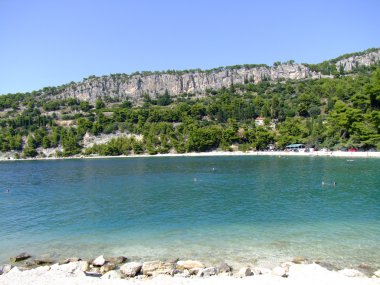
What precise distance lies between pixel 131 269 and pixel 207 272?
2.88 meters

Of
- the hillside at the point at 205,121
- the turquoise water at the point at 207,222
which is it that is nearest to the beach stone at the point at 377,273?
the turquoise water at the point at 207,222

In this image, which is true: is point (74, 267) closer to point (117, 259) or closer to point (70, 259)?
point (70, 259)

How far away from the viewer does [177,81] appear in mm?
184375

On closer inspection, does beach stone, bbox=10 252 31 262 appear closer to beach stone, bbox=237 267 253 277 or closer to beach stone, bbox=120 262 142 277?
beach stone, bbox=120 262 142 277

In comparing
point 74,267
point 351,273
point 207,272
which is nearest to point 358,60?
point 351,273

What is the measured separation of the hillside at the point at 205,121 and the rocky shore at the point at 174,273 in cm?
6077

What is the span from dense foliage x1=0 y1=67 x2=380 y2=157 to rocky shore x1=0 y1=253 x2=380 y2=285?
6062cm

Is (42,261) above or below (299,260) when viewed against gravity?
above

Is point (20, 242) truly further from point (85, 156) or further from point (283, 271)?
point (85, 156)

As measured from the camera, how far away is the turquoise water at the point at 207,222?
1416cm

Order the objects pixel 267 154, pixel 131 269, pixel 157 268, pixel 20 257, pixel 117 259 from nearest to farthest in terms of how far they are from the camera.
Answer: pixel 131 269 → pixel 157 268 → pixel 117 259 → pixel 20 257 → pixel 267 154

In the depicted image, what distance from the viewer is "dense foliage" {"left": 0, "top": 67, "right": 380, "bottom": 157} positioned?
73375 mm

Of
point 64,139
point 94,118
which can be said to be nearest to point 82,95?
point 94,118

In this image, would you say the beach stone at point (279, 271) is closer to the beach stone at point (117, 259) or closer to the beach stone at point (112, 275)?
the beach stone at point (112, 275)
